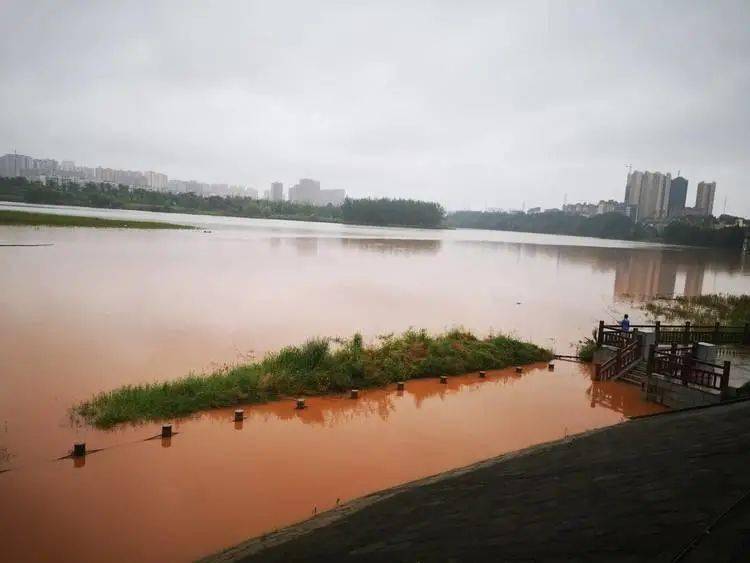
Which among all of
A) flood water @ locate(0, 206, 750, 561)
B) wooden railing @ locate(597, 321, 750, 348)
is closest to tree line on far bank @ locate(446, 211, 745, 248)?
flood water @ locate(0, 206, 750, 561)

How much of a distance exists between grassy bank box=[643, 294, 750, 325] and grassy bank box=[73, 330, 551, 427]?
Result: 13172mm

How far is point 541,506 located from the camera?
4.65m

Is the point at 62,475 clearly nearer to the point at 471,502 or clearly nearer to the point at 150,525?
the point at 150,525

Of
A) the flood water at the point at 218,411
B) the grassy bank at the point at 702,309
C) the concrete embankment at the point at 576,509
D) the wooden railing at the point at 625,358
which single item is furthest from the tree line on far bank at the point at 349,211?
the concrete embankment at the point at 576,509

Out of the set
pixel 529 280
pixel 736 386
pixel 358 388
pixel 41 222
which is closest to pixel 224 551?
pixel 358 388

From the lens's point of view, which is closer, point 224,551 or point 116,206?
point 224,551

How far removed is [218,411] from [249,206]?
14892 cm

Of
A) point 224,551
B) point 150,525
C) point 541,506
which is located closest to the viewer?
point 541,506

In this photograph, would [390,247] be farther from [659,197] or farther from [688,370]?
[659,197]

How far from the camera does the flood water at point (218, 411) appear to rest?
7.35 meters

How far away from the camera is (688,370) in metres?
11.6

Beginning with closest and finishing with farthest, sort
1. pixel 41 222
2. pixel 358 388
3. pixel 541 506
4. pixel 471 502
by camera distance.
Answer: pixel 541 506 < pixel 471 502 < pixel 358 388 < pixel 41 222

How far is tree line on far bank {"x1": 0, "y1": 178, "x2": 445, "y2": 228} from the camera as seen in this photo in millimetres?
126125

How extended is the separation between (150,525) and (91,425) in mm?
4002
